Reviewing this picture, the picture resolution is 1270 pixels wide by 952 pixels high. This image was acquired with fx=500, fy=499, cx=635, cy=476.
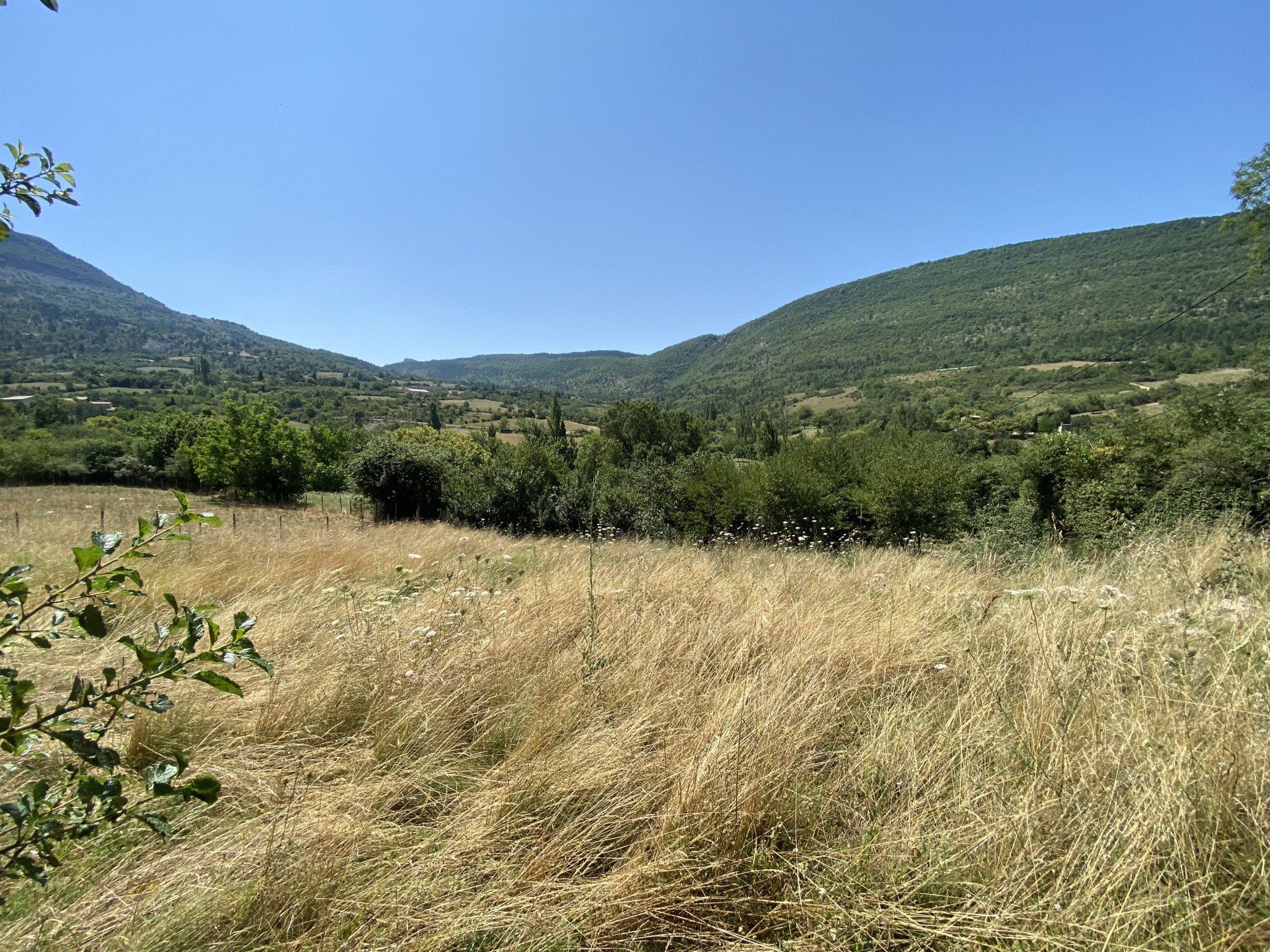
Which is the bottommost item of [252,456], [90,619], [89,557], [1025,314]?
[90,619]

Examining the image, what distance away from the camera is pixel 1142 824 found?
5.32 feet

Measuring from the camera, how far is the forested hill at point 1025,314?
73438 mm

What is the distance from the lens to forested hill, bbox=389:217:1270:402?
73438 millimetres

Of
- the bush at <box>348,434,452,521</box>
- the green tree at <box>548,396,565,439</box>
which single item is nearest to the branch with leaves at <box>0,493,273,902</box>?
the bush at <box>348,434,452,521</box>

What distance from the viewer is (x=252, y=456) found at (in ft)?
116

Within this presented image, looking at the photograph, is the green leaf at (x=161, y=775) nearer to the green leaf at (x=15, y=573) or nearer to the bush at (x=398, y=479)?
the green leaf at (x=15, y=573)

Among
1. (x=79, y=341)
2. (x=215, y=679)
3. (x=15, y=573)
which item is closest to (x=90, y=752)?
(x=215, y=679)

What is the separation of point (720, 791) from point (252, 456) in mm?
43542

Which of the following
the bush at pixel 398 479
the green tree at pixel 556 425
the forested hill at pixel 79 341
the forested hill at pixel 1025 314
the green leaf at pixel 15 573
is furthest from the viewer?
the forested hill at pixel 79 341

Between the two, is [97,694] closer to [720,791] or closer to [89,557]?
[89,557]

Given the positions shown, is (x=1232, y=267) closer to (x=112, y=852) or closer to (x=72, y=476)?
(x=112, y=852)

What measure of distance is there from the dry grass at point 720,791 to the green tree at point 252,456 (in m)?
40.7

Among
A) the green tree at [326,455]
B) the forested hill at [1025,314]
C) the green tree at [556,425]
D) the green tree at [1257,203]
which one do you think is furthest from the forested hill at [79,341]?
the green tree at [1257,203]

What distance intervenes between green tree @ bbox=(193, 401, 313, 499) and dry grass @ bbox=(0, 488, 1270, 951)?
4067cm
